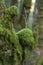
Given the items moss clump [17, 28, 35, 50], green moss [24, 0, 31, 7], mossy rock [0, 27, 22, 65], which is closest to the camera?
mossy rock [0, 27, 22, 65]

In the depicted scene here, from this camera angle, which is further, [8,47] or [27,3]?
[27,3]

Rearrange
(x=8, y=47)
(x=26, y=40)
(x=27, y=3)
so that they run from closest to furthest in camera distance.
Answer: (x=8, y=47), (x=26, y=40), (x=27, y=3)

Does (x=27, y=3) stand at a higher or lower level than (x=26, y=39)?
higher

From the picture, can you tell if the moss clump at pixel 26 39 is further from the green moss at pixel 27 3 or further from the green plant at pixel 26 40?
the green moss at pixel 27 3

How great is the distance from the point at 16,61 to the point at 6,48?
0.62 ft

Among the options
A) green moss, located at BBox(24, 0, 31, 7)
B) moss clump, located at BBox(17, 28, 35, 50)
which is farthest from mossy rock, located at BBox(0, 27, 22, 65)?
green moss, located at BBox(24, 0, 31, 7)

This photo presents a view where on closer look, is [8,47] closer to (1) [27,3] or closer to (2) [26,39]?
(2) [26,39]

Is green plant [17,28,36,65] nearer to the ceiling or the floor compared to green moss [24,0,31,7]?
nearer to the floor

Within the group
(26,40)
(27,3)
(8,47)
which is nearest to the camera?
(8,47)

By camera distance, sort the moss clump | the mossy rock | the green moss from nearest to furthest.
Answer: the mossy rock, the moss clump, the green moss

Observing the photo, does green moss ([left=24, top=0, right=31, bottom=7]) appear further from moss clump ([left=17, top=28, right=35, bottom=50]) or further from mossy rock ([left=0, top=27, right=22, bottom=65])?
mossy rock ([left=0, top=27, right=22, bottom=65])

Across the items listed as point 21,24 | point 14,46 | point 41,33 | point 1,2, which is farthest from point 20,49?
point 21,24

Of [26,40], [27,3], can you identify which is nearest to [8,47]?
[26,40]

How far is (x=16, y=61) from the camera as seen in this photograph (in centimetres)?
236
